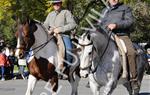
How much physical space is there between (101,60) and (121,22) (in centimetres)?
107

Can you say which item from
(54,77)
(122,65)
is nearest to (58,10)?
(54,77)

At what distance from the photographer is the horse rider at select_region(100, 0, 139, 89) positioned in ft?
34.3

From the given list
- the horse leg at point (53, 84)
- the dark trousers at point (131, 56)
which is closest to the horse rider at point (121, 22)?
the dark trousers at point (131, 56)

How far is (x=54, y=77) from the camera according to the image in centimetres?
1173

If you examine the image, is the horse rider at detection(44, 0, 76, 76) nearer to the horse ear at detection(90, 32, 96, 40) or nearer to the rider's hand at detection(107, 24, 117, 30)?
the rider's hand at detection(107, 24, 117, 30)

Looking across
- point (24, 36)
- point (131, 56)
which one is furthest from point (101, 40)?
point (24, 36)

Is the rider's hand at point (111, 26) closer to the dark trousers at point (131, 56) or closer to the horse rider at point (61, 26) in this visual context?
the dark trousers at point (131, 56)

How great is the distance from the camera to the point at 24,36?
36.3 feet

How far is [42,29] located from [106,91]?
2.69 metres

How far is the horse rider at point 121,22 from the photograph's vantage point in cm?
1046

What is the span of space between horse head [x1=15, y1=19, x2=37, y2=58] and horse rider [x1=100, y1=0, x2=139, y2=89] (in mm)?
1753

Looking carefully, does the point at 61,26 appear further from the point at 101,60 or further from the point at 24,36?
the point at 101,60

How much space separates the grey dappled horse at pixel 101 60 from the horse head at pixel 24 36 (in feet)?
6.02

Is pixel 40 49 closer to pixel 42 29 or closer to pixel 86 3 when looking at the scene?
pixel 42 29
